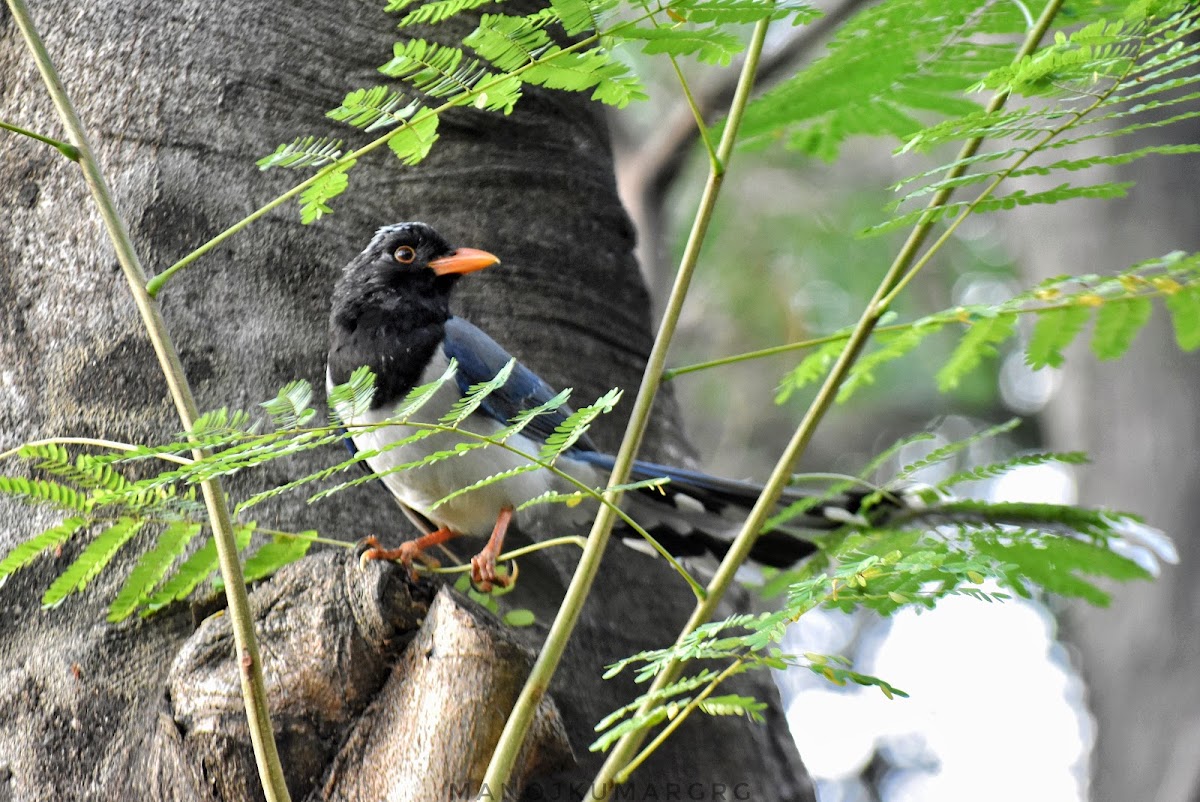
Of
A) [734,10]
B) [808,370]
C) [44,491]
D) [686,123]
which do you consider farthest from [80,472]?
[686,123]

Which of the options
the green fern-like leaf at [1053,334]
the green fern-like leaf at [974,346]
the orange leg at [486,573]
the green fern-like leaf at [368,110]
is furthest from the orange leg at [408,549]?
the green fern-like leaf at [1053,334]

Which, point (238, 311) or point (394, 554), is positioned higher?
point (238, 311)

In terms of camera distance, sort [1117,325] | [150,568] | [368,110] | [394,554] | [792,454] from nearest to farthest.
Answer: [368,110]
[792,454]
[150,568]
[394,554]
[1117,325]

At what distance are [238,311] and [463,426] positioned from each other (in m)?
0.87

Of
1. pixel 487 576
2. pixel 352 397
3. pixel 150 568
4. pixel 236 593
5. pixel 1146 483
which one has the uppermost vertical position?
pixel 352 397

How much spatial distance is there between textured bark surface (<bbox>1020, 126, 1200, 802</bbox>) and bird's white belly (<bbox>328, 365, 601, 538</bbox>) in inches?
198

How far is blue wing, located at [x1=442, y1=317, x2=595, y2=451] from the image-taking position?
3.36 metres

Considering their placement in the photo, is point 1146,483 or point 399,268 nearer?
point 399,268

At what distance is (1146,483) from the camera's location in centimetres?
761

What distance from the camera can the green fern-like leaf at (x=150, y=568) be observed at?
2.37 meters

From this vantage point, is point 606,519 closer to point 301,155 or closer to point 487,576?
point 301,155

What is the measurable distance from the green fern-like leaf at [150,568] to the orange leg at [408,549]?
0.35 meters

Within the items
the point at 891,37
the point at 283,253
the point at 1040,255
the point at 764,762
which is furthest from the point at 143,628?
the point at 1040,255

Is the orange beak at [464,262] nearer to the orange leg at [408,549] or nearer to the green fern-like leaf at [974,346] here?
the orange leg at [408,549]
